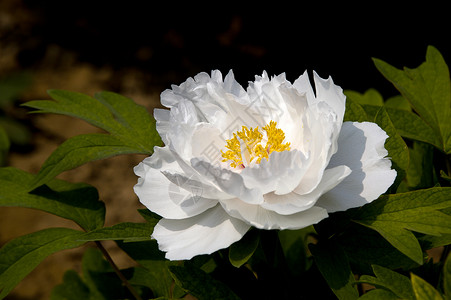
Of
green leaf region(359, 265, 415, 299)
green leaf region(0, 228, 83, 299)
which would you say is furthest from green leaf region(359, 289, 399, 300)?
green leaf region(0, 228, 83, 299)

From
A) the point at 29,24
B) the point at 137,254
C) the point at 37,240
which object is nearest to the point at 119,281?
the point at 137,254

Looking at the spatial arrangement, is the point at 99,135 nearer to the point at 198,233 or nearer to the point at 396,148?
the point at 198,233

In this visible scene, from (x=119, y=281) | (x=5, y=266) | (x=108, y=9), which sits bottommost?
(x=119, y=281)

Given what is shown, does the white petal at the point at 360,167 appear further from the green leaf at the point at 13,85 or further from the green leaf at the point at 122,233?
the green leaf at the point at 13,85

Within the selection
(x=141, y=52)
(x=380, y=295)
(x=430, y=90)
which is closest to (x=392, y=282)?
(x=380, y=295)

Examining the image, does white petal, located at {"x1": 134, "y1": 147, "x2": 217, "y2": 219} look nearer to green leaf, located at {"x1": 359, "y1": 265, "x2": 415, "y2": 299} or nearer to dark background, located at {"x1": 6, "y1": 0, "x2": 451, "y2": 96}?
green leaf, located at {"x1": 359, "y1": 265, "x2": 415, "y2": 299}

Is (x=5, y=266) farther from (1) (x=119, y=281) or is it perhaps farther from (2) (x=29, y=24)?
(2) (x=29, y=24)
